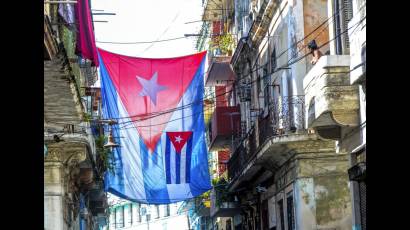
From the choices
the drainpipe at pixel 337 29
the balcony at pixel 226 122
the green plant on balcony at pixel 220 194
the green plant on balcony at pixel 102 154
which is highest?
the drainpipe at pixel 337 29

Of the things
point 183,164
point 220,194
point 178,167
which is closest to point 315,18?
point 183,164

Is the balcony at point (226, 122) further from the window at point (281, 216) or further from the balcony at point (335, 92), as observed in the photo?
the balcony at point (335, 92)

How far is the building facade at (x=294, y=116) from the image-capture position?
531 inches

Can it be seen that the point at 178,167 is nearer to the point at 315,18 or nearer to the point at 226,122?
the point at 315,18

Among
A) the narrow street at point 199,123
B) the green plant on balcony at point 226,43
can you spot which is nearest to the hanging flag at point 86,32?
the narrow street at point 199,123

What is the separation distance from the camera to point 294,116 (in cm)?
1823

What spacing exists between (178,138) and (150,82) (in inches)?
57.1

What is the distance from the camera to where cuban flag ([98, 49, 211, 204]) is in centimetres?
1730

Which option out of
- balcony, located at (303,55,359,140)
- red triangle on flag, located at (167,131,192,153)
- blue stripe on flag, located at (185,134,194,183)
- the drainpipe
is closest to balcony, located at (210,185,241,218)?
blue stripe on flag, located at (185,134,194,183)

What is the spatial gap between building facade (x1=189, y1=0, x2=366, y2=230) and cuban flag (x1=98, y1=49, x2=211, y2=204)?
1722 mm

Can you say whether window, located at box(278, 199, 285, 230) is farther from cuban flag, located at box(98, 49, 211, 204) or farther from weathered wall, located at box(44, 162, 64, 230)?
A: weathered wall, located at box(44, 162, 64, 230)

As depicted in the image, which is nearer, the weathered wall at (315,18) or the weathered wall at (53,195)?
the weathered wall at (53,195)

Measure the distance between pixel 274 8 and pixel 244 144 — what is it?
4.40 meters
